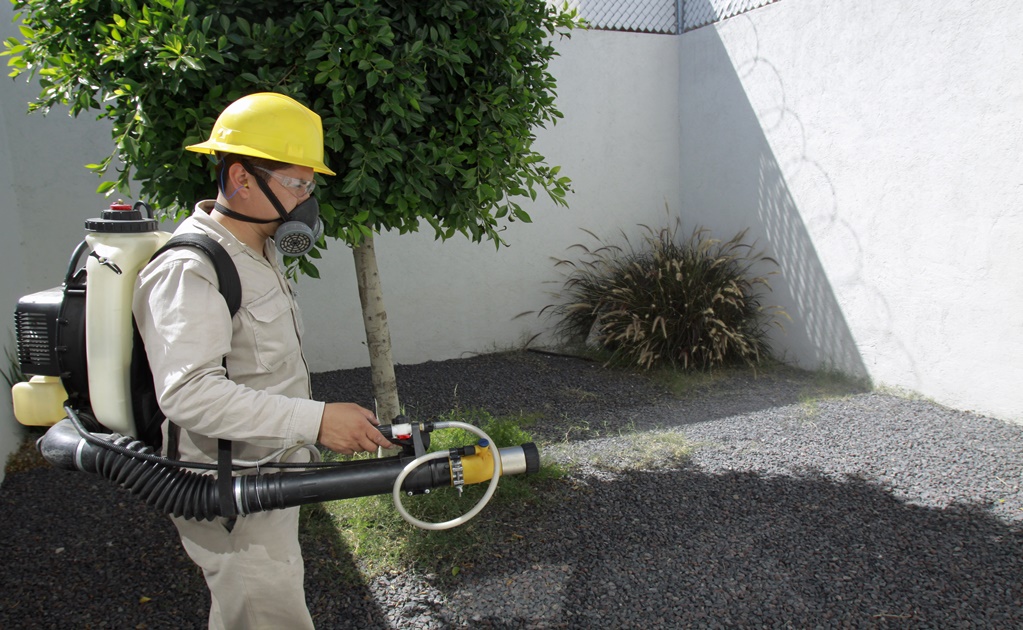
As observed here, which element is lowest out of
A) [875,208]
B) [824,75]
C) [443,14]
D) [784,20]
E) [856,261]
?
[856,261]

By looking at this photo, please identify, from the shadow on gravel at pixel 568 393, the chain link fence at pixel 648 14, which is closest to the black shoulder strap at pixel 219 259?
the shadow on gravel at pixel 568 393

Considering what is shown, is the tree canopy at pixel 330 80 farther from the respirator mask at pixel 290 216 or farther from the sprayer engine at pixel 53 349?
the sprayer engine at pixel 53 349

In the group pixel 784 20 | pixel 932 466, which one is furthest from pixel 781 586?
pixel 784 20

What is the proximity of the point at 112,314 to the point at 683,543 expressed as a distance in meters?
2.42

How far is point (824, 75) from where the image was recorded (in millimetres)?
5496

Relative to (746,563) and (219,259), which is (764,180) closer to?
(746,563)

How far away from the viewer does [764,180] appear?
6156 millimetres

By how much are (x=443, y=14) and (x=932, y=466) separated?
3.44 m

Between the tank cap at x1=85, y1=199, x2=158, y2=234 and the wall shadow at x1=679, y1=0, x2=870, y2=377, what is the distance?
500 centimetres

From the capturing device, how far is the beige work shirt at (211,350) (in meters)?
1.66

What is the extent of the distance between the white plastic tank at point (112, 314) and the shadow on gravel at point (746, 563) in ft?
Result: 4.94

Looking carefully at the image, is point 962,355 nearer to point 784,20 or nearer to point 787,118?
point 787,118

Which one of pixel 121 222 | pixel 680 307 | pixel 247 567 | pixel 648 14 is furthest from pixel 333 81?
pixel 648 14

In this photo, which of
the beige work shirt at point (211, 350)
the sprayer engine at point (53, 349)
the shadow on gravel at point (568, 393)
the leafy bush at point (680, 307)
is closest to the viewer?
the beige work shirt at point (211, 350)
